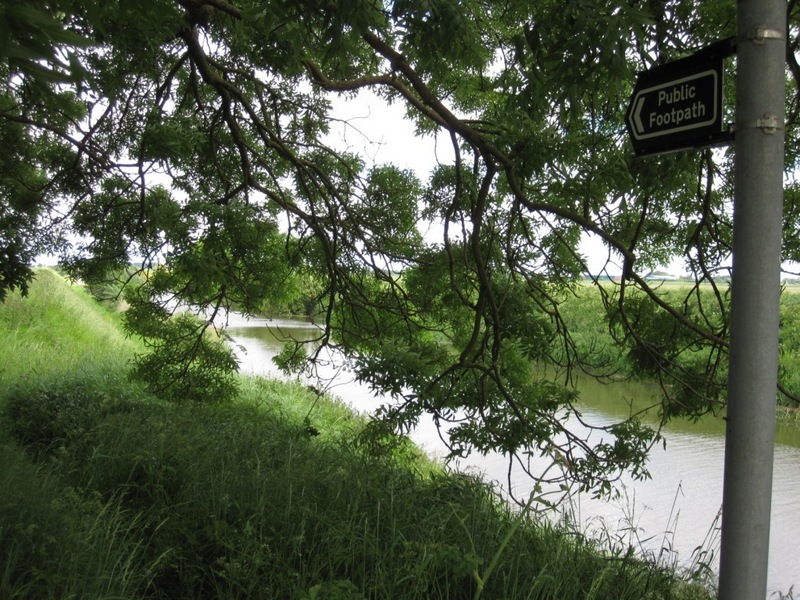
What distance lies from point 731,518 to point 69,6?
2.24 metres

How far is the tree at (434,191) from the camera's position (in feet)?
8.91

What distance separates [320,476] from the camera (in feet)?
12.4

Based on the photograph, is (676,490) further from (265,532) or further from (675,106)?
(675,106)

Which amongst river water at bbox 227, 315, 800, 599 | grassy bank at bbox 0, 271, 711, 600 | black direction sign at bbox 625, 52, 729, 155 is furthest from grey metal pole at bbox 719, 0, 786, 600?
river water at bbox 227, 315, 800, 599

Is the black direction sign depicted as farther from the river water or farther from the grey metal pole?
the river water

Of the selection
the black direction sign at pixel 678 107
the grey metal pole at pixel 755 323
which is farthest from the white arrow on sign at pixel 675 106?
the grey metal pole at pixel 755 323

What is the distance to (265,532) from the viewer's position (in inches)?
119

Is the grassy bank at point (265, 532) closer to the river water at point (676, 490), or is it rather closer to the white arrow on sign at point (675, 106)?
the river water at point (676, 490)

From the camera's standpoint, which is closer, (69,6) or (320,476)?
(69,6)

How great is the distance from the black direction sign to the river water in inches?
88.3

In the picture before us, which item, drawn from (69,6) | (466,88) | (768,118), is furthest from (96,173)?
(768,118)

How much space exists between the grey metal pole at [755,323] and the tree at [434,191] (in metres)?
0.99

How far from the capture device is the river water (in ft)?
17.2

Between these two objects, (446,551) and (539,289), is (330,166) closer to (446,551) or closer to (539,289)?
(539,289)
